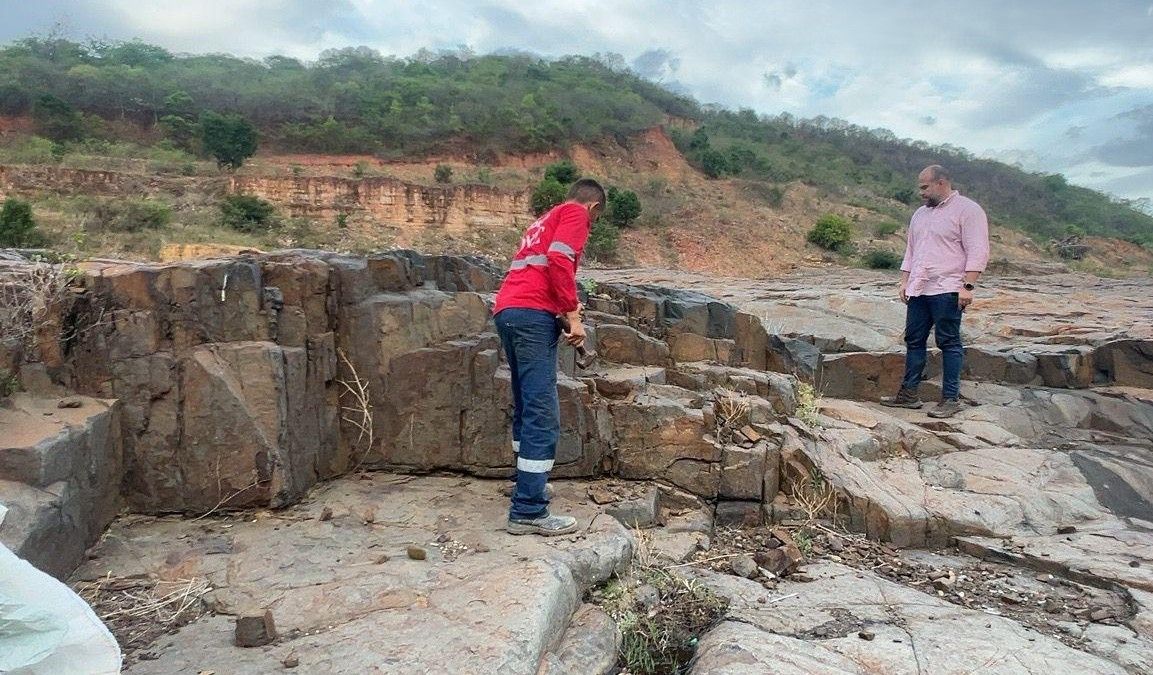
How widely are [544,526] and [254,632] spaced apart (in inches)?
53.7

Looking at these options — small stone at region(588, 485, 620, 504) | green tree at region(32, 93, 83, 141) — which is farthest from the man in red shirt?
green tree at region(32, 93, 83, 141)

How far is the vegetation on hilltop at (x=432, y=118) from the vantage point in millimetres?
28281

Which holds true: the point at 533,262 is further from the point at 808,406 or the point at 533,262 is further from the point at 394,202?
the point at 394,202

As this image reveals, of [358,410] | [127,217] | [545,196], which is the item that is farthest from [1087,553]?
[545,196]

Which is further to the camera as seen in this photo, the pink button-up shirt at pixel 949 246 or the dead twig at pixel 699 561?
the pink button-up shirt at pixel 949 246

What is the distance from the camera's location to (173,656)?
2404 millimetres

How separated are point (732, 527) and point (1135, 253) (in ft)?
109

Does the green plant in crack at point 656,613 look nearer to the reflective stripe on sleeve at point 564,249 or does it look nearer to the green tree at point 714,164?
the reflective stripe on sleeve at point 564,249

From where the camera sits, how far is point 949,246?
5.50 metres

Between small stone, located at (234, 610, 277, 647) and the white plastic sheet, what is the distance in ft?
1.57

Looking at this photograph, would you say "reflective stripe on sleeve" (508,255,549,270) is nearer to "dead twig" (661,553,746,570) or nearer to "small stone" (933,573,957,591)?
"dead twig" (661,553,746,570)

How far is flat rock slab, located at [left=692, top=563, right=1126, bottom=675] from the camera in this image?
8.96 ft

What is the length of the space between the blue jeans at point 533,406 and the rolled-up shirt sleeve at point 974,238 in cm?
354

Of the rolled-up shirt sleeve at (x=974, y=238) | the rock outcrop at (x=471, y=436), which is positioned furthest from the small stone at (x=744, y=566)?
the rolled-up shirt sleeve at (x=974, y=238)
